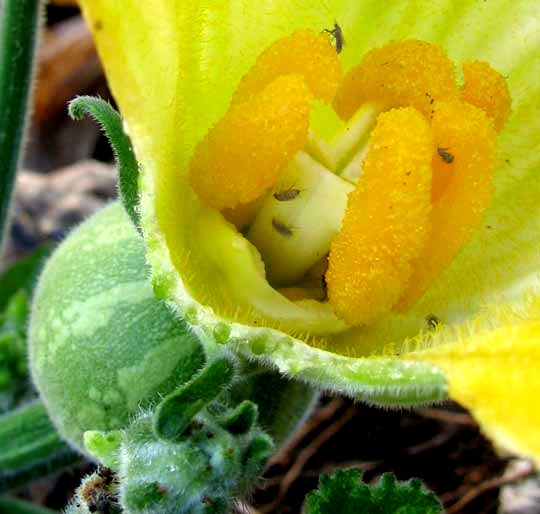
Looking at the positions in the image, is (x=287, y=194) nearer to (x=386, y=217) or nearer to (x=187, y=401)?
(x=386, y=217)

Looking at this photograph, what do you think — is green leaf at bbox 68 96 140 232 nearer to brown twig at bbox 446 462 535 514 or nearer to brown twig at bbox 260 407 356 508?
brown twig at bbox 260 407 356 508

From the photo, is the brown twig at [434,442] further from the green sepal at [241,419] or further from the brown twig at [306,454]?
the green sepal at [241,419]

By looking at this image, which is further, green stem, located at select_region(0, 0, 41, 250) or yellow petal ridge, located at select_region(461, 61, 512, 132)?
green stem, located at select_region(0, 0, 41, 250)

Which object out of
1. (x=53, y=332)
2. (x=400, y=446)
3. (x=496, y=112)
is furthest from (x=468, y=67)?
(x=400, y=446)

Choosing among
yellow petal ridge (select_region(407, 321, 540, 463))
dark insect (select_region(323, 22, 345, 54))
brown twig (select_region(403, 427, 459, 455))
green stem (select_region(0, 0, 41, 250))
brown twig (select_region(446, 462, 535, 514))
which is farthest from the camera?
brown twig (select_region(403, 427, 459, 455))

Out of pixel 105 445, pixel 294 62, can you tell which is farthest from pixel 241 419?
pixel 294 62

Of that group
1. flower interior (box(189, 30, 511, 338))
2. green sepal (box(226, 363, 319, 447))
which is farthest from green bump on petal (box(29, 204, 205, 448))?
flower interior (box(189, 30, 511, 338))

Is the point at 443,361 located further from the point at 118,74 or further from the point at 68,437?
the point at 68,437

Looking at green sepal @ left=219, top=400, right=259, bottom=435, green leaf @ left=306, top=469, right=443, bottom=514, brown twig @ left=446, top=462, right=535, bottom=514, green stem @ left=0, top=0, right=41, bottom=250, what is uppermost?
green sepal @ left=219, top=400, right=259, bottom=435
